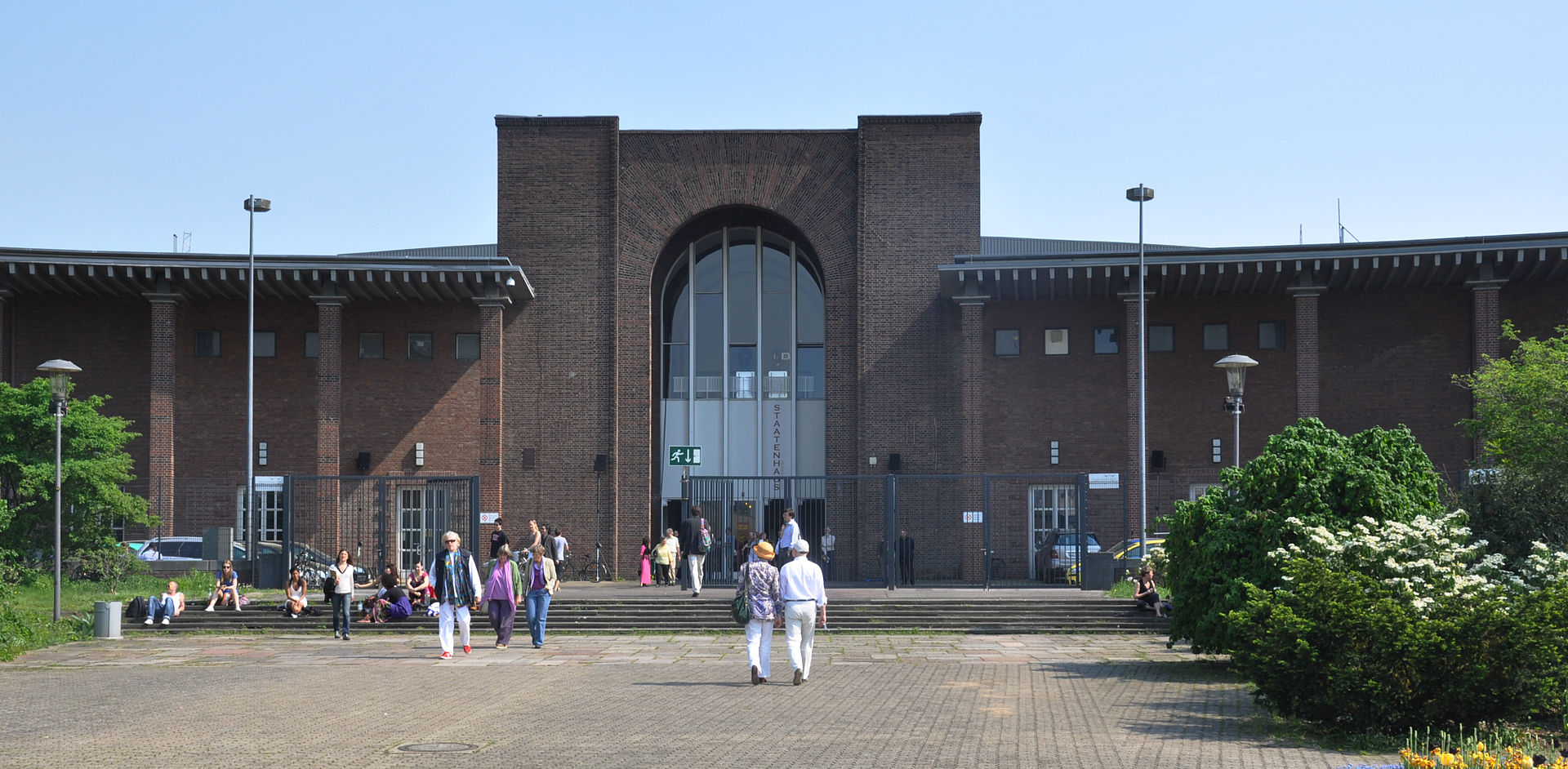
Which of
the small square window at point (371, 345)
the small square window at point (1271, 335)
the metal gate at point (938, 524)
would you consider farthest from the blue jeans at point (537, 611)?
the small square window at point (1271, 335)

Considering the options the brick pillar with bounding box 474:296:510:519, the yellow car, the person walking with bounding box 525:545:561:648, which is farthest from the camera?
the brick pillar with bounding box 474:296:510:519

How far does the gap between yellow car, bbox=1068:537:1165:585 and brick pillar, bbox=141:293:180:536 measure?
67.5 feet

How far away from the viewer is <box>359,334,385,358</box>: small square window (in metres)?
35.5

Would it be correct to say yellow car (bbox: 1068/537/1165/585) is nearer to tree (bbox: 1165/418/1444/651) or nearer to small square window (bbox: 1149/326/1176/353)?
small square window (bbox: 1149/326/1176/353)

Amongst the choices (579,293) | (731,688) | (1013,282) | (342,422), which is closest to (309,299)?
(342,422)

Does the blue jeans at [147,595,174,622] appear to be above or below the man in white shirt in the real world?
below

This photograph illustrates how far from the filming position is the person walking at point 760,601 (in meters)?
14.9

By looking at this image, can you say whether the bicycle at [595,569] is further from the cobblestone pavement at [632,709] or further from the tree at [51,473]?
the cobblestone pavement at [632,709]

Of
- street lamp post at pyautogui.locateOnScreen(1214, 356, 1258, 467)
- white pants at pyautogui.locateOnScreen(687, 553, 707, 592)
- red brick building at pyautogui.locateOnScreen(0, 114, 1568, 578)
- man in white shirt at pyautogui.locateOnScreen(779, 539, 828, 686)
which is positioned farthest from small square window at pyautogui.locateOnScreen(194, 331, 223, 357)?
man in white shirt at pyautogui.locateOnScreen(779, 539, 828, 686)

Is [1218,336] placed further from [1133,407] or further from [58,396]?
[58,396]

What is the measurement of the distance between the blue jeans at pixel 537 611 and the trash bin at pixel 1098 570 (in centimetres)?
1155

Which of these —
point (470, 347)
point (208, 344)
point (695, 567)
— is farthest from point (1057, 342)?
point (208, 344)

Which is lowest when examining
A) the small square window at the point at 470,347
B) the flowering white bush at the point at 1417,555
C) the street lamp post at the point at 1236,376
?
the flowering white bush at the point at 1417,555

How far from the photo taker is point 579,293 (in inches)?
1407
